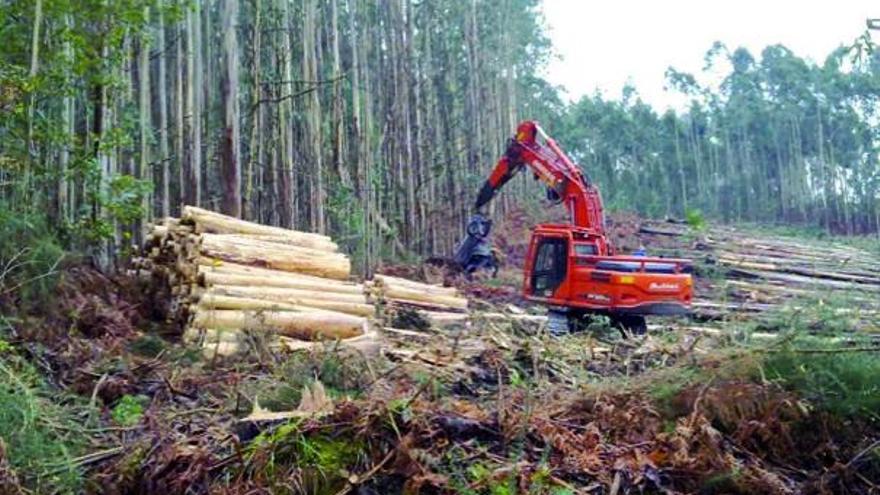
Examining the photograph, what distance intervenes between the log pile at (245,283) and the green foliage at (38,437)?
6.39 ft

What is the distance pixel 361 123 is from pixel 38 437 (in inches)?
629

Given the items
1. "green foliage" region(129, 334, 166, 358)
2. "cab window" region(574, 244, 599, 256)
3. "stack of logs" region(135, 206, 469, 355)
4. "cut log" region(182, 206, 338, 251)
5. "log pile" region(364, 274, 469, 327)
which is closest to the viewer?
"green foliage" region(129, 334, 166, 358)

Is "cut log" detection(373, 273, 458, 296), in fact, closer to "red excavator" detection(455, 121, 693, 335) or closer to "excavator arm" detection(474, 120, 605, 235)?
"red excavator" detection(455, 121, 693, 335)

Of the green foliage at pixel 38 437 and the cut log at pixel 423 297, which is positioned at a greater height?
the cut log at pixel 423 297

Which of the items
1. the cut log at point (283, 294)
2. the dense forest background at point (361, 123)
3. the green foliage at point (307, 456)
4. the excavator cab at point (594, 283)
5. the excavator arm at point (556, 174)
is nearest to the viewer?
the green foliage at point (307, 456)

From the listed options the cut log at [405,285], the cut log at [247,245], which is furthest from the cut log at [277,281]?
the cut log at [405,285]

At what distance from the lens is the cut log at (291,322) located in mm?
7438

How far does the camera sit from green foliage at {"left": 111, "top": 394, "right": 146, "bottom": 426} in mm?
5211

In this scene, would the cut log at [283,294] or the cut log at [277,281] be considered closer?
the cut log at [283,294]

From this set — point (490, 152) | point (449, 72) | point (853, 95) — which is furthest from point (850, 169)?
point (449, 72)

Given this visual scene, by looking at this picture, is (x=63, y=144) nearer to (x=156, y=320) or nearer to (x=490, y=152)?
(x=156, y=320)

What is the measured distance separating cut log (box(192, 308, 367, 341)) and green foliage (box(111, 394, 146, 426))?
1596mm

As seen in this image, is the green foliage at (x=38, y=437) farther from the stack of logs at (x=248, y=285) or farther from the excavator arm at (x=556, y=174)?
the excavator arm at (x=556, y=174)

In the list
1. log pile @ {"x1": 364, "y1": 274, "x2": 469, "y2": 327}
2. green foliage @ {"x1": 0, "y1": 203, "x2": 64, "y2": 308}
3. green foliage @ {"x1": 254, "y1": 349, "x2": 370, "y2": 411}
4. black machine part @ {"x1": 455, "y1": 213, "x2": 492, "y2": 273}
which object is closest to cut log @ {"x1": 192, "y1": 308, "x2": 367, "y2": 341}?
green foliage @ {"x1": 254, "y1": 349, "x2": 370, "y2": 411}
